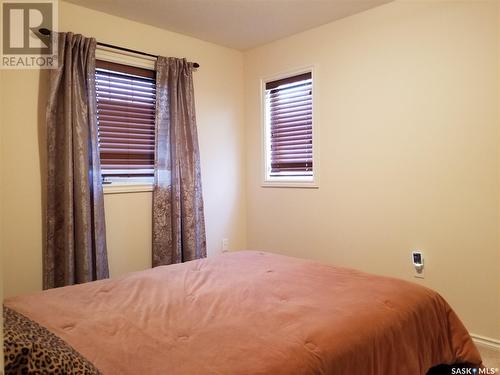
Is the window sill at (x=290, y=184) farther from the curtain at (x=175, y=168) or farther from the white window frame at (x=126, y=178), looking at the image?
the white window frame at (x=126, y=178)

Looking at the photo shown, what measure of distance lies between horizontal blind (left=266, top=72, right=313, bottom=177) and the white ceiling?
19.3 inches

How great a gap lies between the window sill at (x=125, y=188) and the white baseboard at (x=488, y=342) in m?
2.72

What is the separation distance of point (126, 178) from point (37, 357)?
7.66 ft

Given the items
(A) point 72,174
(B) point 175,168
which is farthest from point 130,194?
(A) point 72,174

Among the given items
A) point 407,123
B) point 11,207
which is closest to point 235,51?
point 407,123

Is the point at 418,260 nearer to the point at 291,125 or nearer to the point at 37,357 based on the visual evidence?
the point at 291,125

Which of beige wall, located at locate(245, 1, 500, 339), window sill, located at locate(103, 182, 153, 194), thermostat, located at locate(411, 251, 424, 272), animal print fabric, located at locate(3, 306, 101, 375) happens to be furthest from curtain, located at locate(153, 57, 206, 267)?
animal print fabric, located at locate(3, 306, 101, 375)

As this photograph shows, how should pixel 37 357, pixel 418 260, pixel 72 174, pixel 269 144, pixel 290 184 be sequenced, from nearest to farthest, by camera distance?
pixel 37 357
pixel 72 174
pixel 418 260
pixel 290 184
pixel 269 144

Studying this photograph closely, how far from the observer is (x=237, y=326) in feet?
4.79

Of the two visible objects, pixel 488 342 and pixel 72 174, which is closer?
pixel 488 342

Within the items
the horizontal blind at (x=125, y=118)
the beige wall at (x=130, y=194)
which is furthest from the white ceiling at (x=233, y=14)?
the horizontal blind at (x=125, y=118)

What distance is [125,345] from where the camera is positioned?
4.28ft

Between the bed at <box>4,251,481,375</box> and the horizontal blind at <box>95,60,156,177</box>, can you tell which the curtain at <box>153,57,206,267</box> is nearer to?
the horizontal blind at <box>95,60,156,177</box>

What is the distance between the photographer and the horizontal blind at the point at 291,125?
11.7ft
